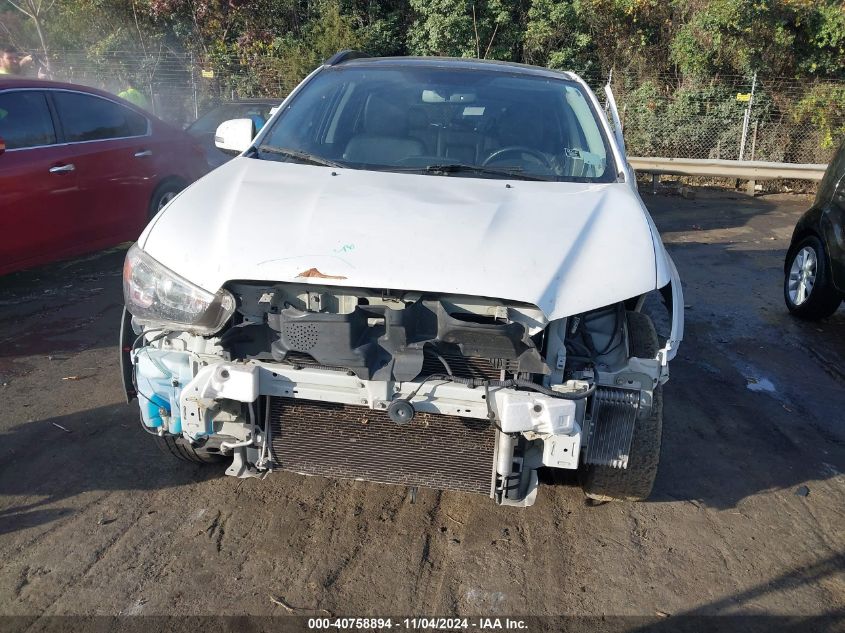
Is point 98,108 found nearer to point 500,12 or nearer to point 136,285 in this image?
point 136,285

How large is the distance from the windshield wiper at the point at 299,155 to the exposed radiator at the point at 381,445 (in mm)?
1420

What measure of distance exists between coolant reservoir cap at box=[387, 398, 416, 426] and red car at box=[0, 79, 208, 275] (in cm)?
433

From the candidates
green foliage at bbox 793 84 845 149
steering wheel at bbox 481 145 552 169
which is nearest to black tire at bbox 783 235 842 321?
steering wheel at bbox 481 145 552 169

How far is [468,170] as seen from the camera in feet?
12.2

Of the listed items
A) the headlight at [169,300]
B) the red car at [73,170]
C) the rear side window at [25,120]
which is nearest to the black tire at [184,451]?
the headlight at [169,300]

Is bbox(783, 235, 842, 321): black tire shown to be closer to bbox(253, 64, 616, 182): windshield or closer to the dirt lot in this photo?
the dirt lot

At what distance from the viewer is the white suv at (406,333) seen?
266 cm

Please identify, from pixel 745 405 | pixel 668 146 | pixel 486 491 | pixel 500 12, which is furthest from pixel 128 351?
pixel 500 12

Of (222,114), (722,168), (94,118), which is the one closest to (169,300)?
(94,118)

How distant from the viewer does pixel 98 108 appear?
6.71m

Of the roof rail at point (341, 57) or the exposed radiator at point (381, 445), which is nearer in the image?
the exposed radiator at point (381, 445)

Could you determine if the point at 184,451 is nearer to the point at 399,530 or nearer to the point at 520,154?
the point at 399,530

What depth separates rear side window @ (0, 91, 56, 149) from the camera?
5816mm

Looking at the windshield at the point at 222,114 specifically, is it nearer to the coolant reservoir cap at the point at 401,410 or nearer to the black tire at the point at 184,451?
the black tire at the point at 184,451
